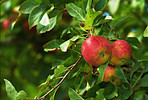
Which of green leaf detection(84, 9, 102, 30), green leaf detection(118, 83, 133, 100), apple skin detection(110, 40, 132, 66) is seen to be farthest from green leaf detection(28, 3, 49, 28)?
green leaf detection(118, 83, 133, 100)

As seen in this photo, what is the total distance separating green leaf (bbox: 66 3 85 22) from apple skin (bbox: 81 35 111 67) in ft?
0.42

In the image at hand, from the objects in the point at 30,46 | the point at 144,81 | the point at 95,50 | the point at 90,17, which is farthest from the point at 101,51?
the point at 30,46

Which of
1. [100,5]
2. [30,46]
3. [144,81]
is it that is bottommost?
[30,46]

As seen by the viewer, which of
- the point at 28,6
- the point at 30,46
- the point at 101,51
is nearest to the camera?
the point at 101,51

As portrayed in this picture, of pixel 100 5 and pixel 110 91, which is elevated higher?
pixel 100 5

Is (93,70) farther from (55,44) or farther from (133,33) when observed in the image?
(133,33)

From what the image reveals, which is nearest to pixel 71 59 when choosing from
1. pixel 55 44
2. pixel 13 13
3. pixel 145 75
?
pixel 55 44

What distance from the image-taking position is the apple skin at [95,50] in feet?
3.02

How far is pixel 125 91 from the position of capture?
40.1 inches

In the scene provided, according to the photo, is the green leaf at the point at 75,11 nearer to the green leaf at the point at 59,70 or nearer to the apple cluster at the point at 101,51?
the apple cluster at the point at 101,51

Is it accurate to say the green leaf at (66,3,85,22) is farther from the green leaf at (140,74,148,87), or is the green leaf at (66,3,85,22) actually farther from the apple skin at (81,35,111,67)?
the green leaf at (140,74,148,87)

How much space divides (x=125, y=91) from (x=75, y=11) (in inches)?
16.3

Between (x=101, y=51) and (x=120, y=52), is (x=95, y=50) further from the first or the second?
(x=120, y=52)

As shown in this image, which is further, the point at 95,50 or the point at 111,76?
the point at 111,76
